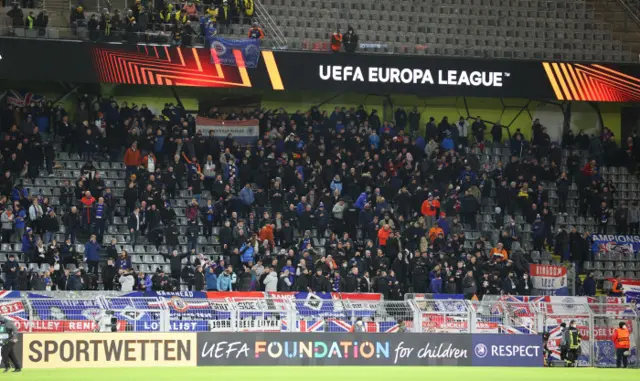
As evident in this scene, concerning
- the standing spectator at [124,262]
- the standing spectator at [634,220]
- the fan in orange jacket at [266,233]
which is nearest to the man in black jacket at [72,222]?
the standing spectator at [124,262]

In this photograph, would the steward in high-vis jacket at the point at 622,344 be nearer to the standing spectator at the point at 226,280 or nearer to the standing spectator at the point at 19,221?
the standing spectator at the point at 226,280

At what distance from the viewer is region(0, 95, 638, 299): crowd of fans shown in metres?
34.5

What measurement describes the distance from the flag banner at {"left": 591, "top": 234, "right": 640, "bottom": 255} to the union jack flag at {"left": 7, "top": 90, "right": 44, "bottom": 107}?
19790 millimetres

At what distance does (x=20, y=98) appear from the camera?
42031mm

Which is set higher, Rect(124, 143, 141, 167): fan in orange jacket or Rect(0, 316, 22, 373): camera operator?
Rect(124, 143, 141, 167): fan in orange jacket

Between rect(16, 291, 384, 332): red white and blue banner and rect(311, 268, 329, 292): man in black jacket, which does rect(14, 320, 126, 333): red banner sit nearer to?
rect(16, 291, 384, 332): red white and blue banner

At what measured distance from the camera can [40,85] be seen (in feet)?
140

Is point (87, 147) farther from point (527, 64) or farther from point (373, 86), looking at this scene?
point (527, 64)

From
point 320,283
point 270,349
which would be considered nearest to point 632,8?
point 320,283

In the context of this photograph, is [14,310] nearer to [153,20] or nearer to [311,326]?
[311,326]

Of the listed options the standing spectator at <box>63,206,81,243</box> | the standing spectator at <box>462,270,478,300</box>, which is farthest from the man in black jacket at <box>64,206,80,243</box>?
the standing spectator at <box>462,270,478,300</box>

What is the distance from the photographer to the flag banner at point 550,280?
3716 cm

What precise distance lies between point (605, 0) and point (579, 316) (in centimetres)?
1780

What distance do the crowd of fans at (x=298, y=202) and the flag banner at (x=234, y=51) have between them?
8.14 ft
